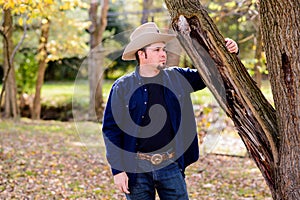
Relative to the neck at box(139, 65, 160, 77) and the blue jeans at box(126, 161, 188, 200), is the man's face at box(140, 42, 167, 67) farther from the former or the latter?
the blue jeans at box(126, 161, 188, 200)

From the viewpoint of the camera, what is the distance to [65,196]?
18.0ft

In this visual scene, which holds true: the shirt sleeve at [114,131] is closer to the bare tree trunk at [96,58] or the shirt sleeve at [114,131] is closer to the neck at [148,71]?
the neck at [148,71]

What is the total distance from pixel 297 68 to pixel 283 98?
20cm

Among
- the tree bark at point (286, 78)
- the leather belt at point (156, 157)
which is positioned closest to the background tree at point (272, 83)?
the tree bark at point (286, 78)

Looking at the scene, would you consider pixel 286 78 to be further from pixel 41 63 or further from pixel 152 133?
pixel 41 63

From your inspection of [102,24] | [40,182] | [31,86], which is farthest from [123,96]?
[31,86]

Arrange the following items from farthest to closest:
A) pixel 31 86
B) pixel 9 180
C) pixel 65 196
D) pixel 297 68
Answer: pixel 31 86, pixel 9 180, pixel 65 196, pixel 297 68

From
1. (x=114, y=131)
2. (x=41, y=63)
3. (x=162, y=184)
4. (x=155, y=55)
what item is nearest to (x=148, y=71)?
(x=155, y=55)

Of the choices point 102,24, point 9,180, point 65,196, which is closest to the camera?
point 65,196

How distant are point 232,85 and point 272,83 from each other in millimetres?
252

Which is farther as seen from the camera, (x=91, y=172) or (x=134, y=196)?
(x=91, y=172)

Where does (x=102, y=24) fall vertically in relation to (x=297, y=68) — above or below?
above

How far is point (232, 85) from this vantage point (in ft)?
10.2

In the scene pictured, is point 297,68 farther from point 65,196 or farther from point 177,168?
point 65,196
